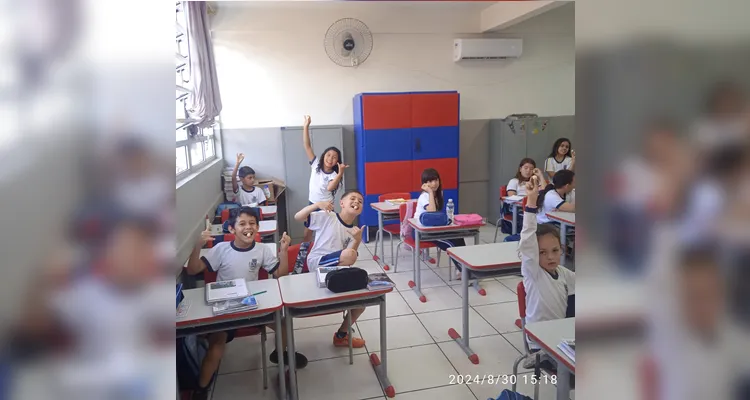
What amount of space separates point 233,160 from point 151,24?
567cm

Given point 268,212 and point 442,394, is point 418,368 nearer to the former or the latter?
point 442,394

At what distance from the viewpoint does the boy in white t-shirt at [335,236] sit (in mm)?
2971

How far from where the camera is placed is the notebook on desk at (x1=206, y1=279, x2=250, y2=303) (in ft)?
7.07

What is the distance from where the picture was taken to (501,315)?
340cm

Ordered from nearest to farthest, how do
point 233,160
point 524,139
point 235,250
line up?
point 235,250 < point 233,160 < point 524,139

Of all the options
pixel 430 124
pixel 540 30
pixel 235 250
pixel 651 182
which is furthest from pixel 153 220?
pixel 540 30

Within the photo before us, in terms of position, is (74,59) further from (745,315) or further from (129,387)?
(745,315)

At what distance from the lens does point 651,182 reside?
26 cm

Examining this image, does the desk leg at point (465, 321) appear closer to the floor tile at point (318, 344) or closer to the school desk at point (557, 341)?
the floor tile at point (318, 344)

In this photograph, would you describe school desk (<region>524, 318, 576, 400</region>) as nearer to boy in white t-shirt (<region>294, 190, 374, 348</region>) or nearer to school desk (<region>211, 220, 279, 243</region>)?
boy in white t-shirt (<region>294, 190, 374, 348</region>)

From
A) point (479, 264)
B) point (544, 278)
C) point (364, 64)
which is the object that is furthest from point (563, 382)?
point (364, 64)

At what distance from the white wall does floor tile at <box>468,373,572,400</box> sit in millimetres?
4184

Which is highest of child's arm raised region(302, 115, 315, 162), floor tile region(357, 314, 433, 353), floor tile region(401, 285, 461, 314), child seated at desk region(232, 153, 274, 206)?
child's arm raised region(302, 115, 315, 162)

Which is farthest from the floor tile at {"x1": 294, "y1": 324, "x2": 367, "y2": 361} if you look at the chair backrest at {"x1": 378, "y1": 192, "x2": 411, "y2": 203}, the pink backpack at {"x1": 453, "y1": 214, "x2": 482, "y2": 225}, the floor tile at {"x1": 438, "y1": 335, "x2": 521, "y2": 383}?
the chair backrest at {"x1": 378, "y1": 192, "x2": 411, "y2": 203}
